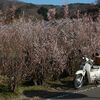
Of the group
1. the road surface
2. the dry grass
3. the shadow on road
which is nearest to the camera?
the dry grass

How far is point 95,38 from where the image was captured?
18047mm

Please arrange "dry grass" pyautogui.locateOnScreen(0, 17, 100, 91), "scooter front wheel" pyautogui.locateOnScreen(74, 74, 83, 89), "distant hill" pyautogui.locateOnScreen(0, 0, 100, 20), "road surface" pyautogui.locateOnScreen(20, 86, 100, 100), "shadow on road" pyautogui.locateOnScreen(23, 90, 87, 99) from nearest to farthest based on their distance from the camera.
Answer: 1. "dry grass" pyautogui.locateOnScreen(0, 17, 100, 91)
2. "road surface" pyautogui.locateOnScreen(20, 86, 100, 100)
3. "shadow on road" pyautogui.locateOnScreen(23, 90, 87, 99)
4. "scooter front wheel" pyautogui.locateOnScreen(74, 74, 83, 89)
5. "distant hill" pyautogui.locateOnScreen(0, 0, 100, 20)

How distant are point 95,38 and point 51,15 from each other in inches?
104

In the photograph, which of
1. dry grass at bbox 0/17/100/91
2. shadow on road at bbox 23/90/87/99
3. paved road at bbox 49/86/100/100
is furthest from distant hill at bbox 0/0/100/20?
paved road at bbox 49/86/100/100

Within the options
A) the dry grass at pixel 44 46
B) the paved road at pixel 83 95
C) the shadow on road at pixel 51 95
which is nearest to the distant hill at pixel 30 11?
the dry grass at pixel 44 46

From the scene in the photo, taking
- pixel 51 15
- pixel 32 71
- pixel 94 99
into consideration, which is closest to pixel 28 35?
pixel 32 71

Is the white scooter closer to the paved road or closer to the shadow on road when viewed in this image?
the paved road

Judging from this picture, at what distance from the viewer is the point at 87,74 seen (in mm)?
15227

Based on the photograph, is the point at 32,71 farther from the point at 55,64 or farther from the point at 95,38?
the point at 95,38

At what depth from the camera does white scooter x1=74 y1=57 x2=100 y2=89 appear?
15.0 m

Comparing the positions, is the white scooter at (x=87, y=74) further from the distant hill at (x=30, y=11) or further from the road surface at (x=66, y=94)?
the distant hill at (x=30, y=11)

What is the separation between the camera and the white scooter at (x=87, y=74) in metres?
15.0

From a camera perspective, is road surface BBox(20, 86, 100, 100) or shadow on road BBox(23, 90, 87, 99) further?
shadow on road BBox(23, 90, 87, 99)

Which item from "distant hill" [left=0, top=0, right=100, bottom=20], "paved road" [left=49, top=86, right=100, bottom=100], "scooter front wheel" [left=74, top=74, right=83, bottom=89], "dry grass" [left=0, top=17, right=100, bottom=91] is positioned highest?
"distant hill" [left=0, top=0, right=100, bottom=20]
